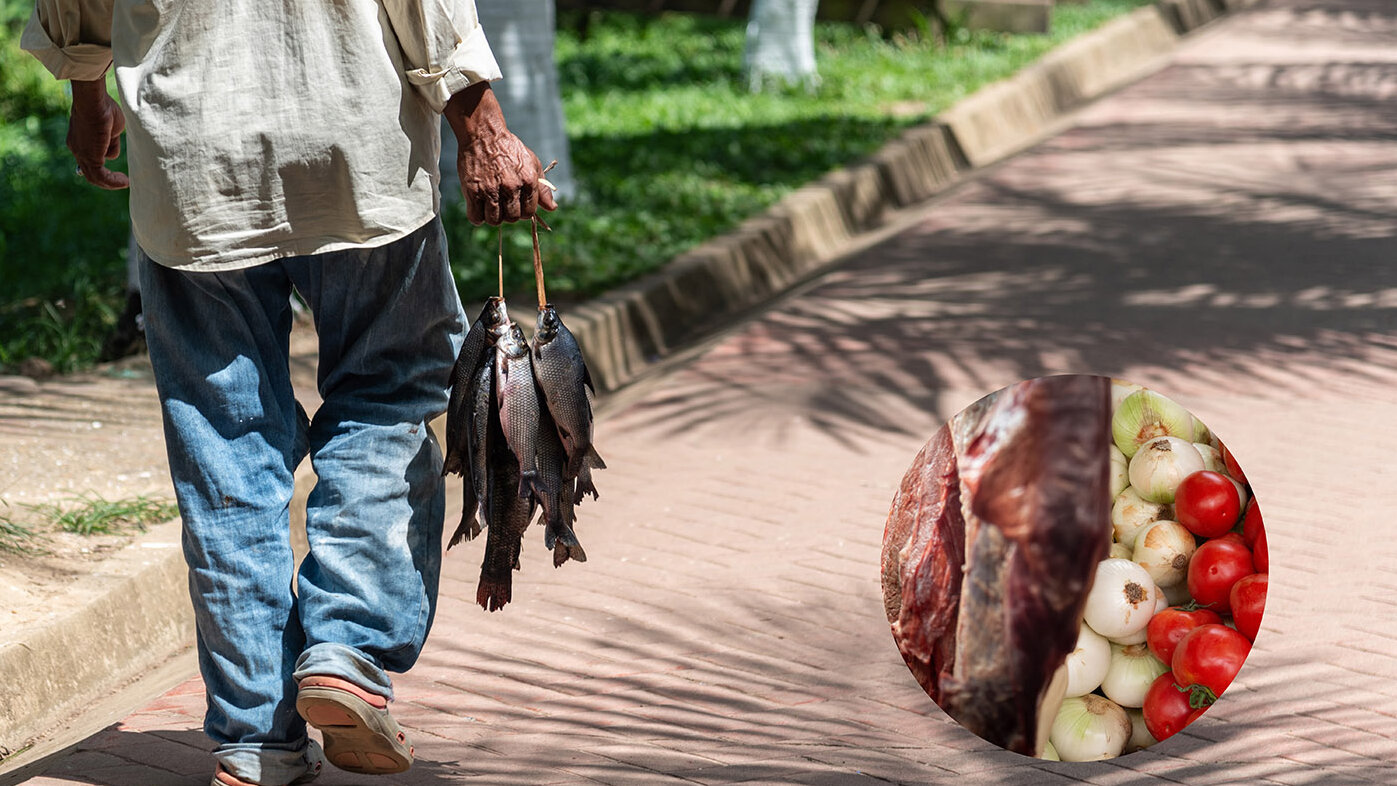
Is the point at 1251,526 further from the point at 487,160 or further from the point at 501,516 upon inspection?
the point at 487,160

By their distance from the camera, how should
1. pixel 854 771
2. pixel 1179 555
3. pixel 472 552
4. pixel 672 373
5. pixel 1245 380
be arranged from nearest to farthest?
pixel 1179 555
pixel 854 771
pixel 472 552
pixel 1245 380
pixel 672 373

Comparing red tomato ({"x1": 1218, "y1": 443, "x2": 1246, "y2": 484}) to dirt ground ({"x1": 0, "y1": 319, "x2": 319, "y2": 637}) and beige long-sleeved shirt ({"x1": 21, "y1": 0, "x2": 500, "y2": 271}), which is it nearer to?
beige long-sleeved shirt ({"x1": 21, "y1": 0, "x2": 500, "y2": 271})

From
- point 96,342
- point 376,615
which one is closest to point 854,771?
point 376,615

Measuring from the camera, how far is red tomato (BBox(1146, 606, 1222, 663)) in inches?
95.7

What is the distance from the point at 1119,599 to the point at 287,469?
4.51ft

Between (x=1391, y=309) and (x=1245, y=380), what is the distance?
117 centimetres

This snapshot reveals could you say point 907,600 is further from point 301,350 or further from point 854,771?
point 301,350

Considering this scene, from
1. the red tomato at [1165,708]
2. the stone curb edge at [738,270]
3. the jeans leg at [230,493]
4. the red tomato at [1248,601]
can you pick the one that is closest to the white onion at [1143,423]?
the red tomato at [1248,601]

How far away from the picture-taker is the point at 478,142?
2.61 m

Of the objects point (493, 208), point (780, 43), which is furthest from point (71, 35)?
point (780, 43)

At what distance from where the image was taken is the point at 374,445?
269cm

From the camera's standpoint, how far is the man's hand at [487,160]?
103 inches

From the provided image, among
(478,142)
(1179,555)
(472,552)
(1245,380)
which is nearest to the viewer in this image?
(1179,555)

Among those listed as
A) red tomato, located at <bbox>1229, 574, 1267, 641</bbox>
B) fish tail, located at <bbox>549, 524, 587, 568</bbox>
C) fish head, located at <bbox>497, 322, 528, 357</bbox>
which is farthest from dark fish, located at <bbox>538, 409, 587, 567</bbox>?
red tomato, located at <bbox>1229, 574, 1267, 641</bbox>
